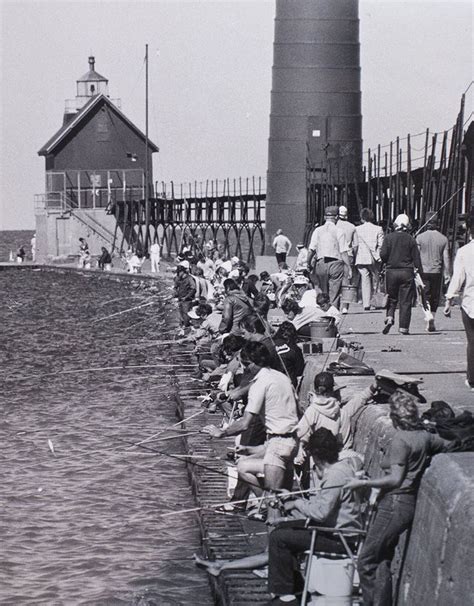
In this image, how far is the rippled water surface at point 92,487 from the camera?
11.5 metres

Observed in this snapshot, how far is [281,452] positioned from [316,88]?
29.5 meters

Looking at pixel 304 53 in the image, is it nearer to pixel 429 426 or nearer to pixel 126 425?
pixel 126 425

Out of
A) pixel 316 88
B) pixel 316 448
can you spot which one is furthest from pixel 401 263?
pixel 316 88

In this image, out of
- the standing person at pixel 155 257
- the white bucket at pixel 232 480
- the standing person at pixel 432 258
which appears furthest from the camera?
the standing person at pixel 155 257

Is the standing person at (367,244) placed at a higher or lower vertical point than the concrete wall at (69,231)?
higher

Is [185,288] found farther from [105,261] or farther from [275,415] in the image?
[105,261]

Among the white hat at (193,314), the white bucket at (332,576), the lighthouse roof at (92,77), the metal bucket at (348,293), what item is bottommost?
the white hat at (193,314)

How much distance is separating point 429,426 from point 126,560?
483cm

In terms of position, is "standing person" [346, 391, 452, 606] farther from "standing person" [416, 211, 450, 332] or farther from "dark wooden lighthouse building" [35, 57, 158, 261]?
"dark wooden lighthouse building" [35, 57, 158, 261]

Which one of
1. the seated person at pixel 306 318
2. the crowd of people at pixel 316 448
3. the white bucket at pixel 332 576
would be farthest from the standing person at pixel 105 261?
the white bucket at pixel 332 576

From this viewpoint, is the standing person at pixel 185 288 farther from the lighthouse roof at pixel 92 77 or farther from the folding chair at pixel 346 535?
the lighthouse roof at pixel 92 77

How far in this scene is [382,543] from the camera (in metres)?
7.79

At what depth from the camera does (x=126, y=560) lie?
12.1m

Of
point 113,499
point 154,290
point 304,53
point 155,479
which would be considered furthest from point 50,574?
point 154,290
